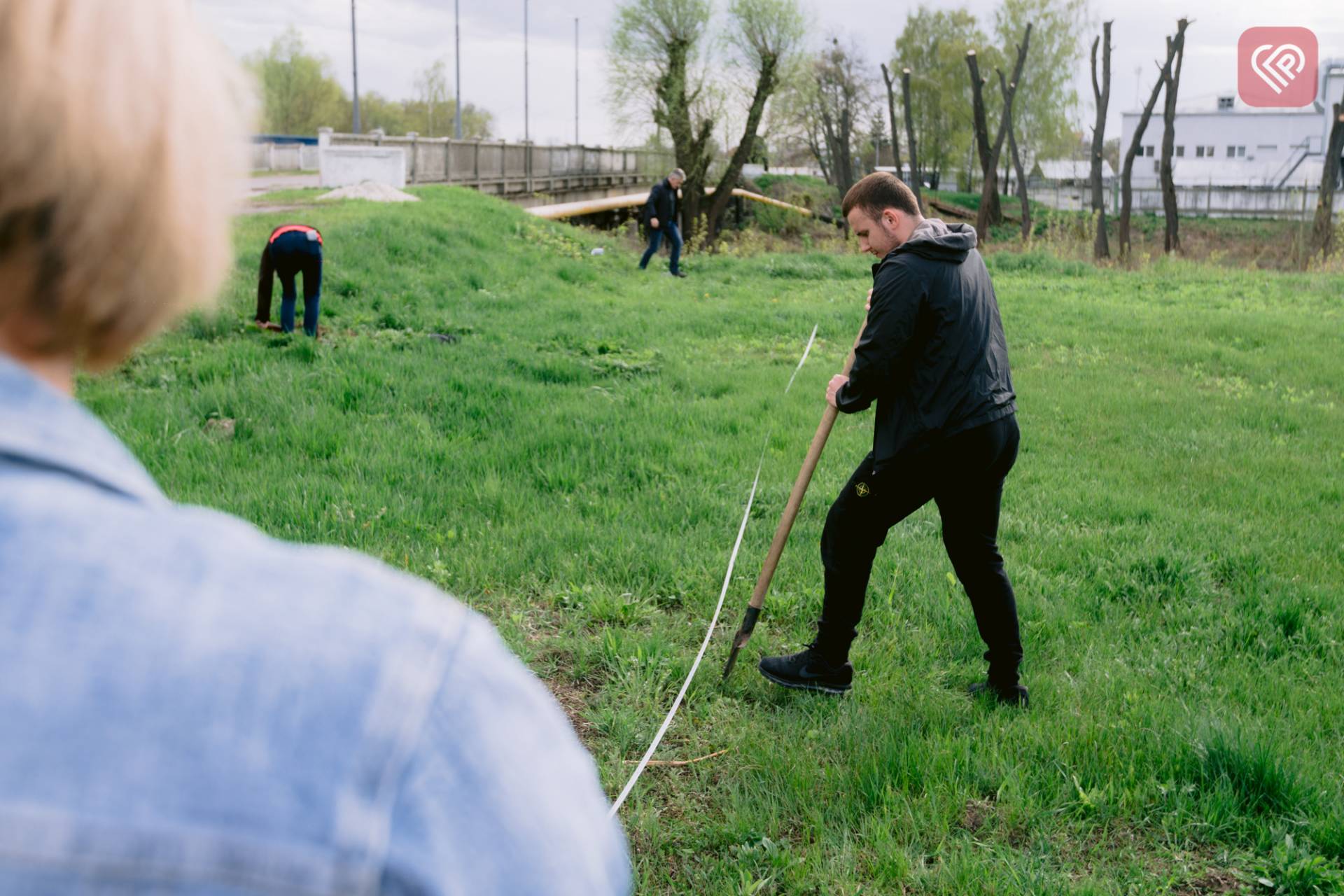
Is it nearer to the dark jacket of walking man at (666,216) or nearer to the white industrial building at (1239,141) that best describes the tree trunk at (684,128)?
the dark jacket of walking man at (666,216)

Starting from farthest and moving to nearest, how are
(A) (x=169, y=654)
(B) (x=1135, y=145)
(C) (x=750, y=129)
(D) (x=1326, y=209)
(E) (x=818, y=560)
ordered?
(C) (x=750, y=129)
(B) (x=1135, y=145)
(D) (x=1326, y=209)
(E) (x=818, y=560)
(A) (x=169, y=654)

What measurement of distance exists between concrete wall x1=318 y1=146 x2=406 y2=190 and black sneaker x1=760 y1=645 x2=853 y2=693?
905 inches

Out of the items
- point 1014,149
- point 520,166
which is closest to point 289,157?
point 520,166

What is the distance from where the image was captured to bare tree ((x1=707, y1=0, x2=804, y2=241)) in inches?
1313

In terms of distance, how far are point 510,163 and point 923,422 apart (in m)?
33.7

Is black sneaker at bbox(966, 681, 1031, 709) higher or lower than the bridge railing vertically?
lower

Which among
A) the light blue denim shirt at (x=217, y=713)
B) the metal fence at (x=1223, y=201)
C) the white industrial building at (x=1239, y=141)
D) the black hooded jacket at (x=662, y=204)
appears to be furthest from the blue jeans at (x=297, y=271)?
the white industrial building at (x=1239, y=141)

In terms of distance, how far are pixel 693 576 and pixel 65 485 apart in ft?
16.2

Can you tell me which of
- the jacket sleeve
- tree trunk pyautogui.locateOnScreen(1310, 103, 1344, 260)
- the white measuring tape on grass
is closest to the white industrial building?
tree trunk pyautogui.locateOnScreen(1310, 103, 1344, 260)

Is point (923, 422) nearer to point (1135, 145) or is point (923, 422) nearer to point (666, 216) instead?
point (666, 216)

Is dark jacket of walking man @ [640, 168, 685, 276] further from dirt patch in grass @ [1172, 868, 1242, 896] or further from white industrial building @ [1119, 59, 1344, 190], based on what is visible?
white industrial building @ [1119, 59, 1344, 190]

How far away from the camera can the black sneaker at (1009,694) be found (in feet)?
14.3

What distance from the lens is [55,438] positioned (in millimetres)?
668

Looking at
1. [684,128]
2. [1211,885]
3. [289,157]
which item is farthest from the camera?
[289,157]
